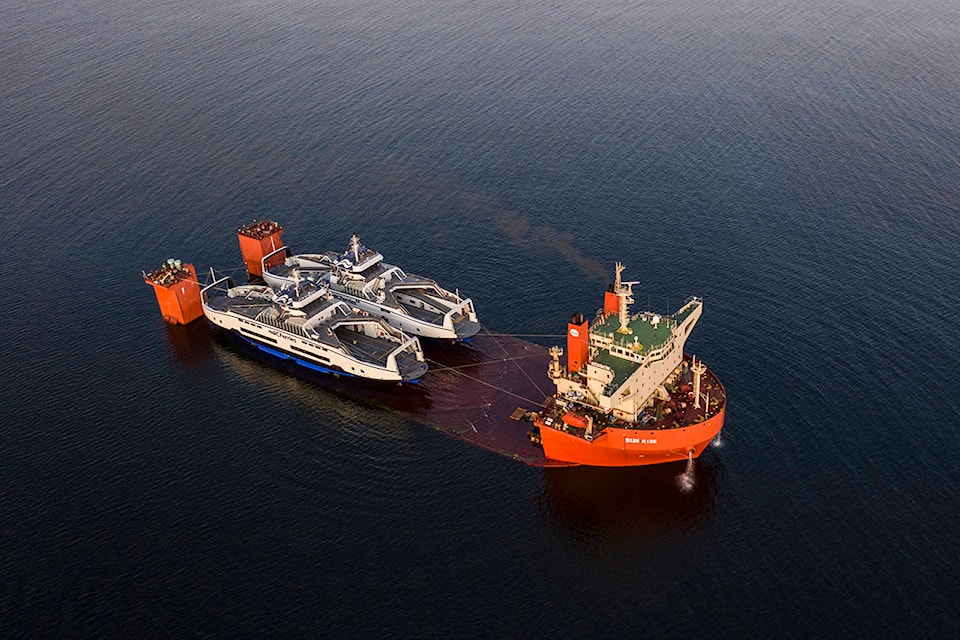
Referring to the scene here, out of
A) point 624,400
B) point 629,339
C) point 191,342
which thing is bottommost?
point 191,342

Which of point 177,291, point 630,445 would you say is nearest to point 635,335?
point 630,445

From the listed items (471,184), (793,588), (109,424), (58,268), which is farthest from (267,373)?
(793,588)

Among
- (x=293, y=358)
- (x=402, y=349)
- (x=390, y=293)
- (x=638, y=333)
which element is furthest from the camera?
(x=390, y=293)

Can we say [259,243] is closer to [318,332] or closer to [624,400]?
[318,332]

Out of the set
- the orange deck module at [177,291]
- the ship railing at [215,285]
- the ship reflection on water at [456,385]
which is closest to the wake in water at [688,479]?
the ship reflection on water at [456,385]

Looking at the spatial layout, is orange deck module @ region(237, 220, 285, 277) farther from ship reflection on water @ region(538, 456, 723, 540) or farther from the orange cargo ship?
ship reflection on water @ region(538, 456, 723, 540)

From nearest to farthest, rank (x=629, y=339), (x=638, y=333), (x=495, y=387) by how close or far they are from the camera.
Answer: (x=629, y=339) → (x=638, y=333) → (x=495, y=387)
